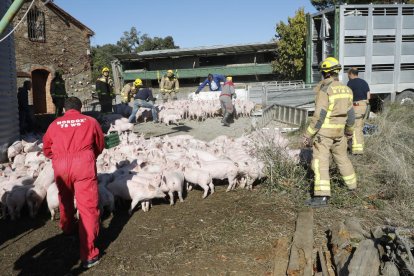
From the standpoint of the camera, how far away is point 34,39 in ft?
71.4

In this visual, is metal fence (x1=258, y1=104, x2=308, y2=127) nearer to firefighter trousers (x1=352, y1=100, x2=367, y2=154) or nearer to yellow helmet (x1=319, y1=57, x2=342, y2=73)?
firefighter trousers (x1=352, y1=100, x2=367, y2=154)

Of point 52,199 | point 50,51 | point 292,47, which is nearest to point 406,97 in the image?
point 52,199

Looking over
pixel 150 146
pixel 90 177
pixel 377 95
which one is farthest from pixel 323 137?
pixel 377 95

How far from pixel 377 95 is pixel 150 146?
9181 mm

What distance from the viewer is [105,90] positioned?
14562mm

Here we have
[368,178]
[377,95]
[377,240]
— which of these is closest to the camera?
[377,240]

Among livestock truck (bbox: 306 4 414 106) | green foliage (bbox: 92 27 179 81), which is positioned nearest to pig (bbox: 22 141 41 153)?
livestock truck (bbox: 306 4 414 106)

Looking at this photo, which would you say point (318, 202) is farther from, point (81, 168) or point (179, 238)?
point (81, 168)

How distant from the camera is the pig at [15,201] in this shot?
5.80 metres

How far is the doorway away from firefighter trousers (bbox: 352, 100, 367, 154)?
18.9 m

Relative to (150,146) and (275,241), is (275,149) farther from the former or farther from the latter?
(150,146)

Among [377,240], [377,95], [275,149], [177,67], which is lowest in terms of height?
[377,240]

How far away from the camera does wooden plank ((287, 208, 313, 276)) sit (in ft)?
13.1

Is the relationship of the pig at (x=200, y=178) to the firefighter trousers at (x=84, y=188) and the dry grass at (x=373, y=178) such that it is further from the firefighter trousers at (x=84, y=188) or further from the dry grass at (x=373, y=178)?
the firefighter trousers at (x=84, y=188)
